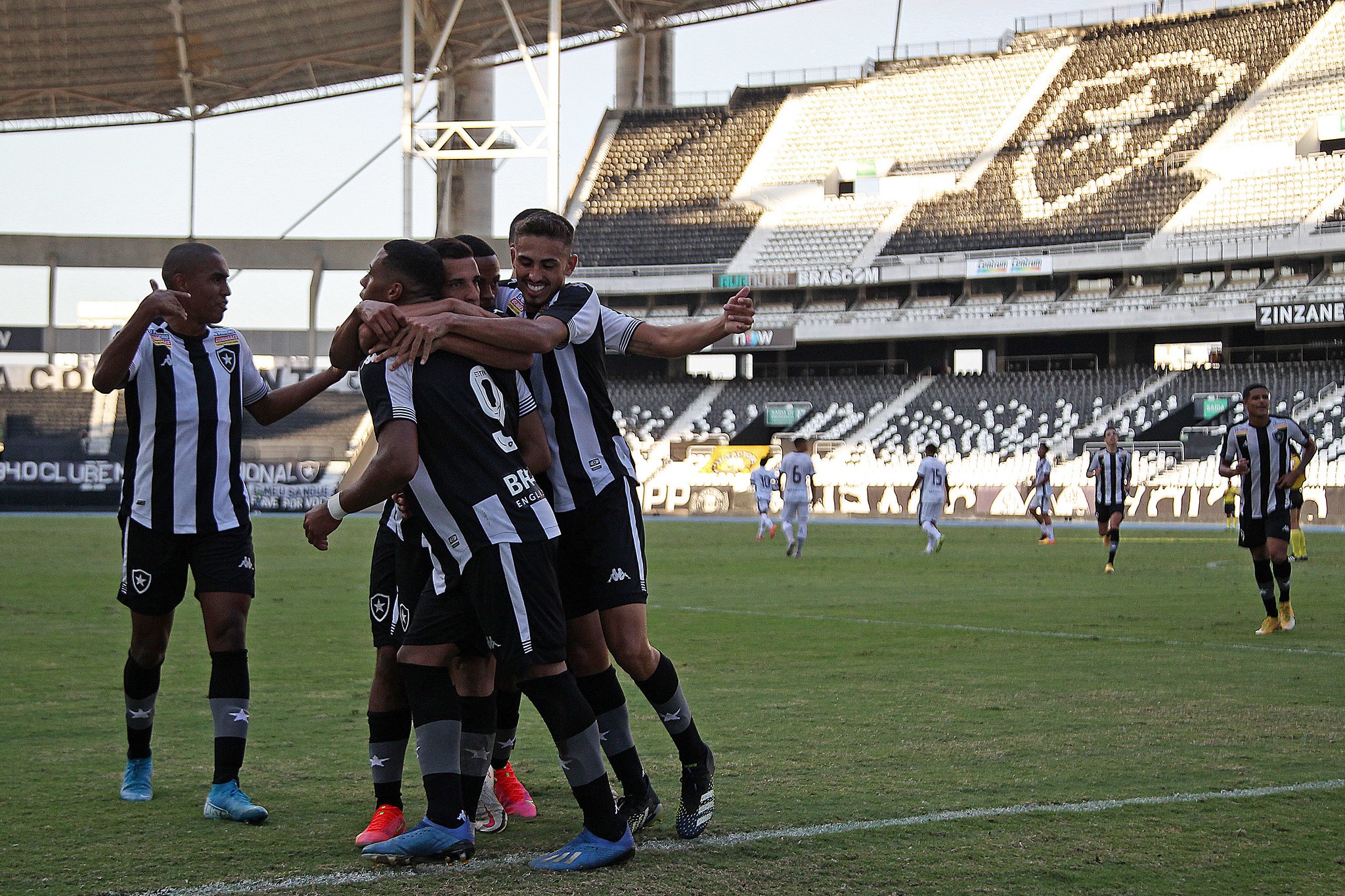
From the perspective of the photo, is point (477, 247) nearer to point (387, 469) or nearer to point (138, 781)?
point (387, 469)

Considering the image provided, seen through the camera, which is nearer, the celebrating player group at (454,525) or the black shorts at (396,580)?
the celebrating player group at (454,525)

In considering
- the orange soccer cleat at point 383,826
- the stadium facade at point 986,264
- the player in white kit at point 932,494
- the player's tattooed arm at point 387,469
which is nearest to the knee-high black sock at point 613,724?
the orange soccer cleat at point 383,826

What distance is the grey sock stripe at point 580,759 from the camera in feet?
13.6

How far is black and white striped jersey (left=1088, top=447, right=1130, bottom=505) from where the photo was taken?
65.5 feet

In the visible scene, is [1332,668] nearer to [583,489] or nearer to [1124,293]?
[583,489]

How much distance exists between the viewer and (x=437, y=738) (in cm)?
421

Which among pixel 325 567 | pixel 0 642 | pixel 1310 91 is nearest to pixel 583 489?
pixel 0 642

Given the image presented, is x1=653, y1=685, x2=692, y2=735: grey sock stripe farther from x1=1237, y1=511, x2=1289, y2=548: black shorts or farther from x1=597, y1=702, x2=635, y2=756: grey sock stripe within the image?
x1=1237, y1=511, x2=1289, y2=548: black shorts

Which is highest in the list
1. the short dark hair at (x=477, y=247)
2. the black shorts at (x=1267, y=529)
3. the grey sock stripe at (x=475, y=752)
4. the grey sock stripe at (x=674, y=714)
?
the short dark hair at (x=477, y=247)

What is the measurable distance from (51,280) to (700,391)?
2499 centimetres

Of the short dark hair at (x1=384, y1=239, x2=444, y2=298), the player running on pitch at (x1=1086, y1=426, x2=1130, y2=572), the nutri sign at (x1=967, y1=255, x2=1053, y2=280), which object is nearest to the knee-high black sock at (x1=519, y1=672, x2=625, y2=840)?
the short dark hair at (x1=384, y1=239, x2=444, y2=298)

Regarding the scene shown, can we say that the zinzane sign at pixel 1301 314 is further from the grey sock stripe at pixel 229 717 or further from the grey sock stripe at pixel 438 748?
the grey sock stripe at pixel 438 748

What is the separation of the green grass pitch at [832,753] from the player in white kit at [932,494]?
27.9 feet

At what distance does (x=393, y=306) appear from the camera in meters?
4.16
